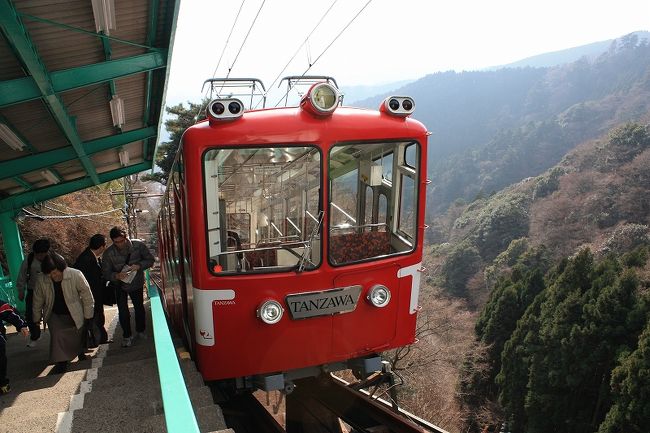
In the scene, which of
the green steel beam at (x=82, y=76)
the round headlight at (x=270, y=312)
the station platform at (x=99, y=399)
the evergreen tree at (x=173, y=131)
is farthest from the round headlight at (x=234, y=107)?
the evergreen tree at (x=173, y=131)

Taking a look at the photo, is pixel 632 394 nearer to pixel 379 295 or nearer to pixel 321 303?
pixel 379 295

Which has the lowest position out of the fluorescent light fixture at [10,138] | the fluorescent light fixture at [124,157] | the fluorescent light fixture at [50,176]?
the fluorescent light fixture at [50,176]

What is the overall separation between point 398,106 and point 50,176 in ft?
28.5

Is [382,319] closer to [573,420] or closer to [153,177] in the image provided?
[573,420]

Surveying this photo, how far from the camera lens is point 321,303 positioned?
4.23 m

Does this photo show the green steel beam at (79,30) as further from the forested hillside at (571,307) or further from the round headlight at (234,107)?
the forested hillside at (571,307)

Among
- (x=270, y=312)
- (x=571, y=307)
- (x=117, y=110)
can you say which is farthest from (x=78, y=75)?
(x=571, y=307)

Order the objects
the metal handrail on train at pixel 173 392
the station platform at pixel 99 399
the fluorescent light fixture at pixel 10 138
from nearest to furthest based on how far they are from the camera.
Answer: the metal handrail on train at pixel 173 392
the station platform at pixel 99 399
the fluorescent light fixture at pixel 10 138

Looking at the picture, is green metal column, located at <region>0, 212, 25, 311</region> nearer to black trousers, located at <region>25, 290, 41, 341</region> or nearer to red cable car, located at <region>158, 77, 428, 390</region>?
black trousers, located at <region>25, 290, 41, 341</region>

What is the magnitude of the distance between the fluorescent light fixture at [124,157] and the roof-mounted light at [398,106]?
26.3 ft

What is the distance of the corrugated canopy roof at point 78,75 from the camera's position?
4.59 metres

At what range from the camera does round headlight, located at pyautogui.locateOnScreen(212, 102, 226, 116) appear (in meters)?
3.86

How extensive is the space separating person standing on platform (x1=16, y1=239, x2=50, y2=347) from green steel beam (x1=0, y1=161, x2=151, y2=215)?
215 inches

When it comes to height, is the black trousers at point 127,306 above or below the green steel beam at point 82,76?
below
